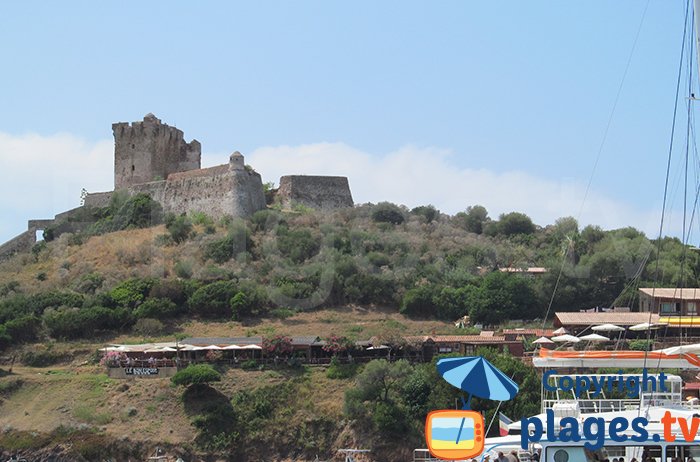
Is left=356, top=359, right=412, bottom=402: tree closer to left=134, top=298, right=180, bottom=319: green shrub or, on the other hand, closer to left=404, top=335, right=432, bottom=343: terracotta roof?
left=404, top=335, right=432, bottom=343: terracotta roof

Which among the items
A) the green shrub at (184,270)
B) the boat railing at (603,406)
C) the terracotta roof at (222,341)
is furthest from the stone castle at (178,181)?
the boat railing at (603,406)

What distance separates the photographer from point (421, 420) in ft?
146

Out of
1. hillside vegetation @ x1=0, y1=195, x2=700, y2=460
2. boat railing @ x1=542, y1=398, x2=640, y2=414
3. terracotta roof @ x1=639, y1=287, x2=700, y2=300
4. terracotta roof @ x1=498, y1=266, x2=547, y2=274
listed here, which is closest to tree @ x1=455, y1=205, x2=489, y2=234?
hillside vegetation @ x1=0, y1=195, x2=700, y2=460

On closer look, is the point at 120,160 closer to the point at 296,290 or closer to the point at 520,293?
the point at 296,290

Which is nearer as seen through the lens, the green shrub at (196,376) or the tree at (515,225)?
the green shrub at (196,376)

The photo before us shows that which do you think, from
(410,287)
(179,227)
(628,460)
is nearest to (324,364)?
(410,287)

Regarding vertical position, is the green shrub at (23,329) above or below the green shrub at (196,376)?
above

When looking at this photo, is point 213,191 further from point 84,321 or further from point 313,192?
point 84,321

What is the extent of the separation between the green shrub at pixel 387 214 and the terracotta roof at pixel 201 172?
36.2 feet

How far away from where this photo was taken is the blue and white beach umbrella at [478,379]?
21516 millimetres

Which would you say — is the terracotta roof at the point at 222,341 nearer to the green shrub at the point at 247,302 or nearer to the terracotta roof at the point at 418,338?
the green shrub at the point at 247,302

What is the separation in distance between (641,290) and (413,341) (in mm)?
13987

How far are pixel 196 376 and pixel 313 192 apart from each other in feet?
113

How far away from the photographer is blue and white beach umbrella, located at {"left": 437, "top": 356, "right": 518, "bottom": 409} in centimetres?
2152
